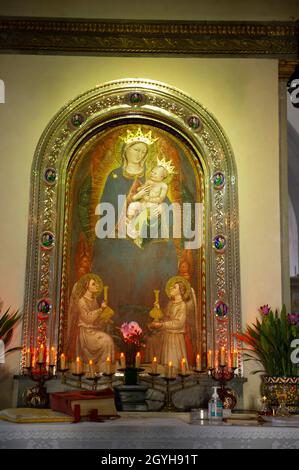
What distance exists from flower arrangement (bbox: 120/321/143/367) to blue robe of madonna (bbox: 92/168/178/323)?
29 cm

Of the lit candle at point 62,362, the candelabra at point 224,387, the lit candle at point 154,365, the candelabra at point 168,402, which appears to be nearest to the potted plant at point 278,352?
the candelabra at point 224,387

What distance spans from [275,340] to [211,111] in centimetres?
284

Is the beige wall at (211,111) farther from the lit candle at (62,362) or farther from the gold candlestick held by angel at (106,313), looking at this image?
the gold candlestick held by angel at (106,313)

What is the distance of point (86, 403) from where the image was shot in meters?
5.20

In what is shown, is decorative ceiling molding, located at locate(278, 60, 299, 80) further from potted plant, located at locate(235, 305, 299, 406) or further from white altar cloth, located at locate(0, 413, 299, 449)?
white altar cloth, located at locate(0, 413, 299, 449)

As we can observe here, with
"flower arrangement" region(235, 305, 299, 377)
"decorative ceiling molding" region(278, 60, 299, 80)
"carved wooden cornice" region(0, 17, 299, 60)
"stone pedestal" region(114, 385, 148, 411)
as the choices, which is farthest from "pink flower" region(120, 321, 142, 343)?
"decorative ceiling molding" region(278, 60, 299, 80)

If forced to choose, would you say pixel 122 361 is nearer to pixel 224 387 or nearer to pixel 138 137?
pixel 224 387

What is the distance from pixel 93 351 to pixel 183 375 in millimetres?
1043

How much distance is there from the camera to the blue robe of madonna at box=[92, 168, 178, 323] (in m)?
7.77

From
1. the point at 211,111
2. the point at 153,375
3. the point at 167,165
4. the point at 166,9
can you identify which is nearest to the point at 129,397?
the point at 153,375

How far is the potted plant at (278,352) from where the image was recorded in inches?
274

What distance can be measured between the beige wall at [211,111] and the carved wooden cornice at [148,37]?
0.12m

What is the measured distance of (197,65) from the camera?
27.5ft

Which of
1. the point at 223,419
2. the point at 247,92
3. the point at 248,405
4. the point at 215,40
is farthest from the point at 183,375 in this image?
the point at 215,40
